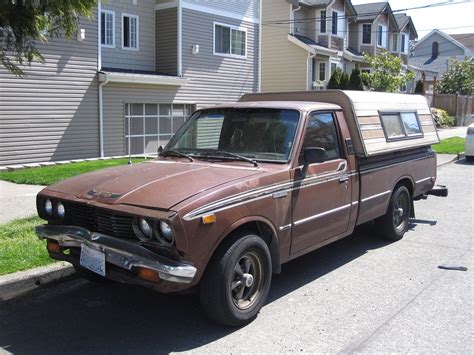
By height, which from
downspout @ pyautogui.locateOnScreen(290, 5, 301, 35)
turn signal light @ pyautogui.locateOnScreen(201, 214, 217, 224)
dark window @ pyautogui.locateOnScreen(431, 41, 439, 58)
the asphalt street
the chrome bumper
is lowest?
the asphalt street

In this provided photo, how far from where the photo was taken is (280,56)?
2920 cm

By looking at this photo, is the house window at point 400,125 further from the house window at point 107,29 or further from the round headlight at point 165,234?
the house window at point 107,29

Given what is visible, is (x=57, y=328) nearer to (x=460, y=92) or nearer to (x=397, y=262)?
(x=397, y=262)

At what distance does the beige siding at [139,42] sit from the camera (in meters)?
17.9

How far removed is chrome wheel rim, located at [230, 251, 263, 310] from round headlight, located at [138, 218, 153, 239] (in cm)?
74

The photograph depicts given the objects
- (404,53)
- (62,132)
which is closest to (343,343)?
(62,132)

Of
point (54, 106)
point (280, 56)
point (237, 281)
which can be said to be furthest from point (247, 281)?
point (280, 56)

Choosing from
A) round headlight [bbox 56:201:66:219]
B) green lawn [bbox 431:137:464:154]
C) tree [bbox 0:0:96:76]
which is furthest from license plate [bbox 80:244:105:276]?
green lawn [bbox 431:137:464:154]

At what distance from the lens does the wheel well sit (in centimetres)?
439

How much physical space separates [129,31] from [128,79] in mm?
2799

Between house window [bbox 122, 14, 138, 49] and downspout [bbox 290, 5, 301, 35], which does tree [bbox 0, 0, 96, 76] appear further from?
downspout [bbox 290, 5, 301, 35]

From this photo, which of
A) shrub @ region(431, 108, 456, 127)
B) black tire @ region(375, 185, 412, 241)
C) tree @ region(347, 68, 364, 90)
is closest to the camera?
black tire @ region(375, 185, 412, 241)

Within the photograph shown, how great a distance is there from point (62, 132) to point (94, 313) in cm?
1172

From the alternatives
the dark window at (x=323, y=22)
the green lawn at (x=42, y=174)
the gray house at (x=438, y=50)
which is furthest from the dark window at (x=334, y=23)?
the gray house at (x=438, y=50)
